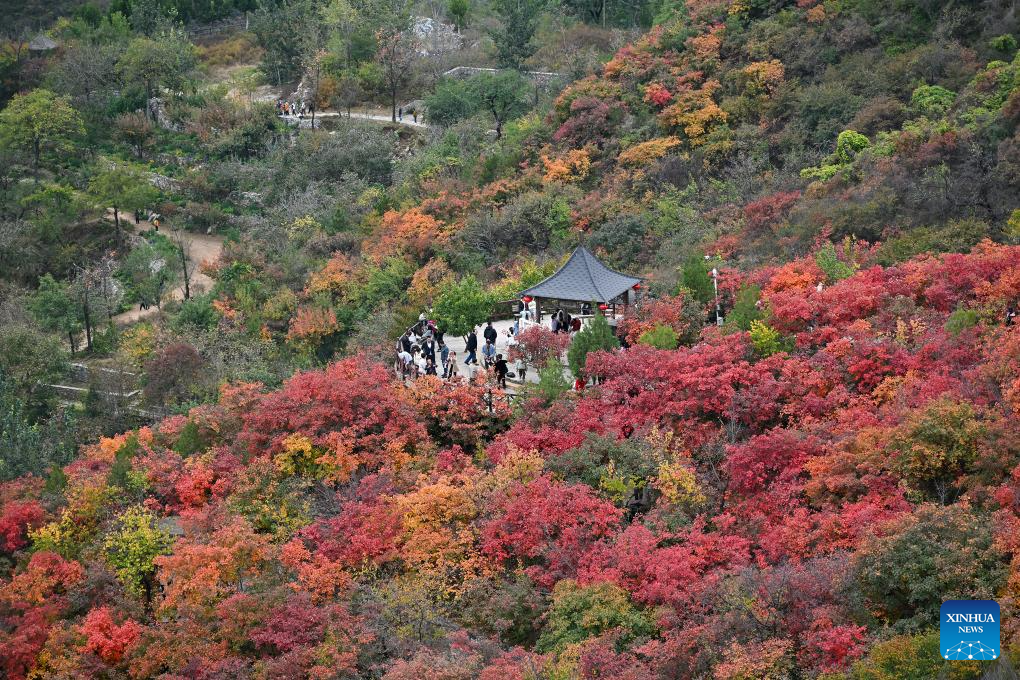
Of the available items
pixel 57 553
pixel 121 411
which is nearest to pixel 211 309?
pixel 121 411

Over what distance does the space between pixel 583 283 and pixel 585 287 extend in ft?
0.51

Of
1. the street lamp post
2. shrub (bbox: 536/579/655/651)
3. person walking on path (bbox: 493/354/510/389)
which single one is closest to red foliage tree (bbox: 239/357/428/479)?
person walking on path (bbox: 493/354/510/389)

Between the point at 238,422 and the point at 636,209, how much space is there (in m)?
17.5

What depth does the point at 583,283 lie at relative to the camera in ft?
110

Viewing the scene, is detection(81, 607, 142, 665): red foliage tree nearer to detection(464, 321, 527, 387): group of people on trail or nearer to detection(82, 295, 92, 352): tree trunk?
detection(464, 321, 527, 387): group of people on trail

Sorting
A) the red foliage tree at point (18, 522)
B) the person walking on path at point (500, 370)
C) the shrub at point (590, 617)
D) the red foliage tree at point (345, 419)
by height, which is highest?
the person walking on path at point (500, 370)

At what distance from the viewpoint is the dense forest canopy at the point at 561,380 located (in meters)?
22.3

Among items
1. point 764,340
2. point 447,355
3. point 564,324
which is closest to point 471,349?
point 447,355

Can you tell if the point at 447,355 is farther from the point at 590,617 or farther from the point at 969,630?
the point at 969,630

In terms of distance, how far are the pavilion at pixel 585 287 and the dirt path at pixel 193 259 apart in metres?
23.1

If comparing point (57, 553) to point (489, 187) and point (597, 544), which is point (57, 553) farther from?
point (489, 187)

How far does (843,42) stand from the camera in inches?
1806

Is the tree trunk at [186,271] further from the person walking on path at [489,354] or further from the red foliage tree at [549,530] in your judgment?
the red foliage tree at [549,530]

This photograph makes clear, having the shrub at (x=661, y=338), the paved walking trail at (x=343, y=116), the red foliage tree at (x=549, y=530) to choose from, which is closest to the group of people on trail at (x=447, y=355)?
the shrub at (x=661, y=338)
